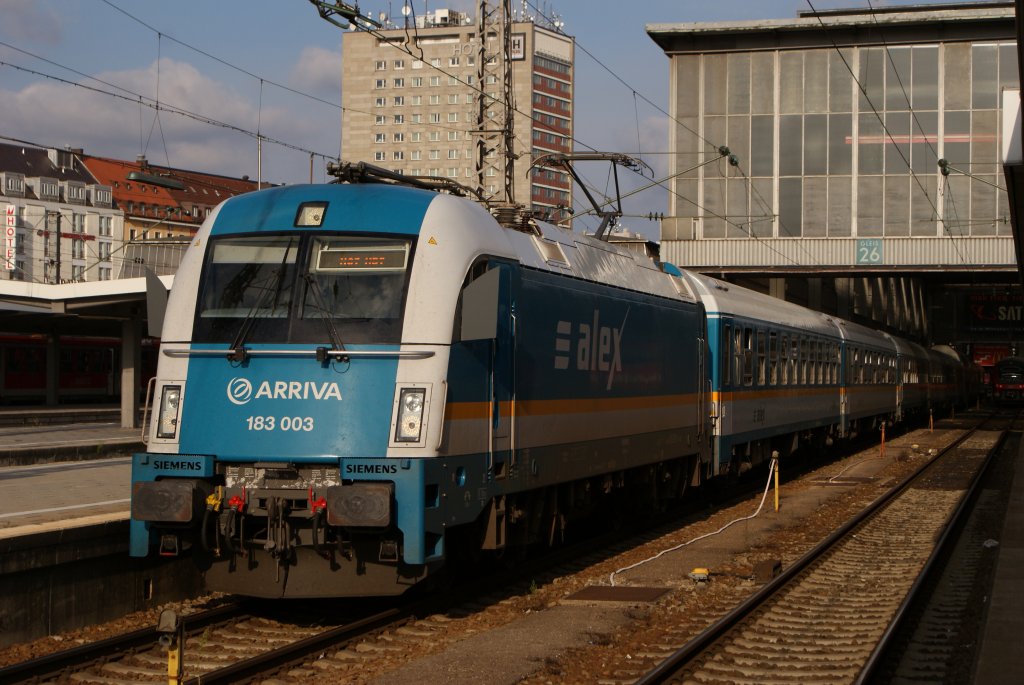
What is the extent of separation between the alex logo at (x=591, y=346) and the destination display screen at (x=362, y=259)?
8.15 ft

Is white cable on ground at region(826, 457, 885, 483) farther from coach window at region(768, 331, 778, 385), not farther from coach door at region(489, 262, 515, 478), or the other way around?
coach door at region(489, 262, 515, 478)

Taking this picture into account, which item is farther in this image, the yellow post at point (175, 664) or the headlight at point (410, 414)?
the headlight at point (410, 414)

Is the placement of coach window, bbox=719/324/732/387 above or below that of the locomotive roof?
below

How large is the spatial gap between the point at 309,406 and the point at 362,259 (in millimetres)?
1302

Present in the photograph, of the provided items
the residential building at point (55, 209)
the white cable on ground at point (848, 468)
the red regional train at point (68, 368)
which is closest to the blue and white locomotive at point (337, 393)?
the white cable on ground at point (848, 468)

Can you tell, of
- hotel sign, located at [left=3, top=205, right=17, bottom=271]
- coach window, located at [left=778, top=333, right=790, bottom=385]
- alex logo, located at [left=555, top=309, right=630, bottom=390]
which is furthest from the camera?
hotel sign, located at [left=3, top=205, right=17, bottom=271]

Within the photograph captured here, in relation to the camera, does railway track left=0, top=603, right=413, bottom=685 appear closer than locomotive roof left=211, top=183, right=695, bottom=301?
Yes

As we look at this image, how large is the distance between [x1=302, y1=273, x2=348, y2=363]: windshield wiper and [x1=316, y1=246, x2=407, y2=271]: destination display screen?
5.6 inches

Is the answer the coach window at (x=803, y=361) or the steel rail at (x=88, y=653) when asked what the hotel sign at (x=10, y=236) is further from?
the steel rail at (x=88, y=653)

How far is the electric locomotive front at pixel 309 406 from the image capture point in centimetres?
919

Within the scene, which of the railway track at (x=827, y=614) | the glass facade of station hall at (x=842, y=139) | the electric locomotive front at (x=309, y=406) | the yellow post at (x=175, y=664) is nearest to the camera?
the yellow post at (x=175, y=664)

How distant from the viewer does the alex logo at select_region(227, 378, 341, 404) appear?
933cm

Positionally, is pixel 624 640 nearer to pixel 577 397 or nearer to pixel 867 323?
pixel 577 397

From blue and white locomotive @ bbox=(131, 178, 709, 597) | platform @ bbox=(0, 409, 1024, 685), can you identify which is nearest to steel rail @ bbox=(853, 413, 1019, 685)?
platform @ bbox=(0, 409, 1024, 685)
